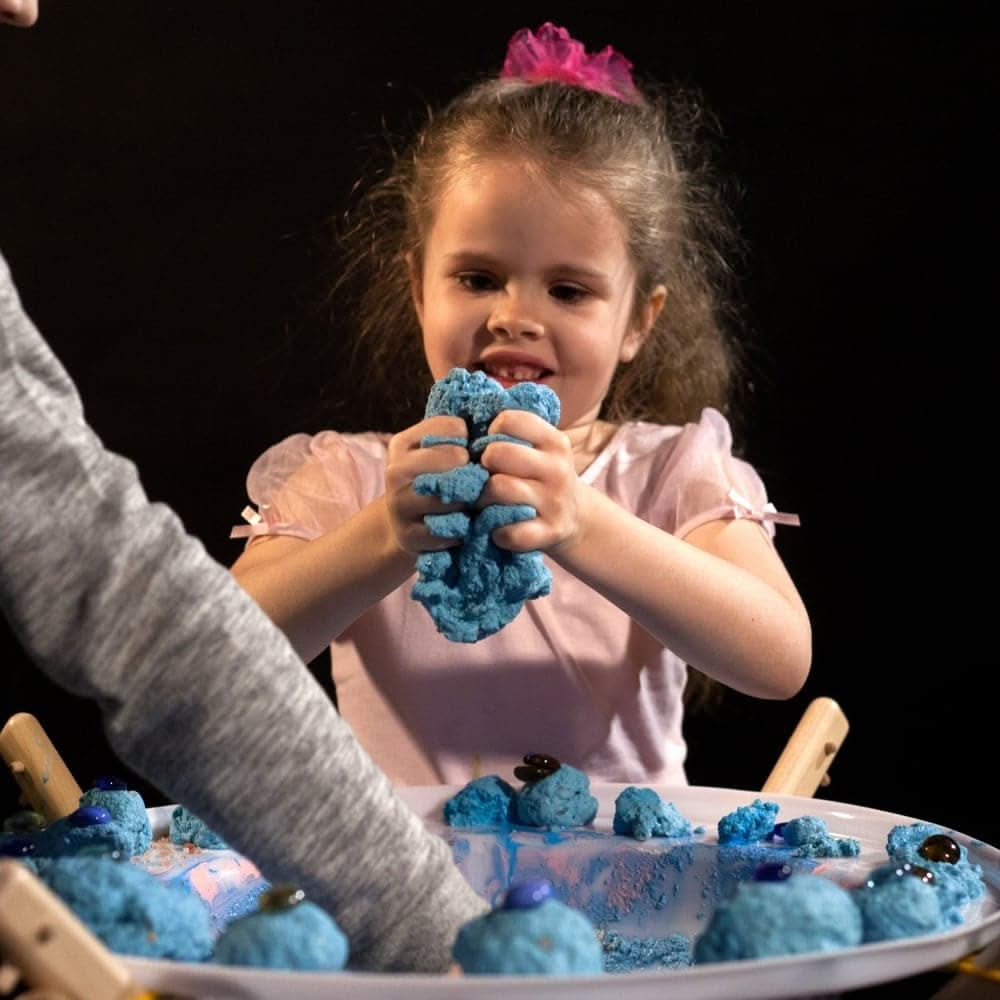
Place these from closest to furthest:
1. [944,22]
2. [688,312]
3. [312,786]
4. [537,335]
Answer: [312,786] → [537,335] → [688,312] → [944,22]

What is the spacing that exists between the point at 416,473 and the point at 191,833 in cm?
23

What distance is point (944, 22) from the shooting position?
5.05ft

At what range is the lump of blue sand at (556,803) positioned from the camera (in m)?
0.97

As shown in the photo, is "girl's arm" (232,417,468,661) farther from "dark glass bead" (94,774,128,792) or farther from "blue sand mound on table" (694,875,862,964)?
"blue sand mound on table" (694,875,862,964)

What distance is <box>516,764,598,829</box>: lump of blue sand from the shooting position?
3.17 ft

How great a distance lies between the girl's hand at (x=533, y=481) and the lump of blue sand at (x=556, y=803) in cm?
15

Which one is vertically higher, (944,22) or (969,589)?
(944,22)

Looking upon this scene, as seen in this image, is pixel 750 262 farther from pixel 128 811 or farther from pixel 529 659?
pixel 128 811

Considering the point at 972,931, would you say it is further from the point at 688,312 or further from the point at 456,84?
the point at 456,84

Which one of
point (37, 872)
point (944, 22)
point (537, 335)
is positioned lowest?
point (37, 872)

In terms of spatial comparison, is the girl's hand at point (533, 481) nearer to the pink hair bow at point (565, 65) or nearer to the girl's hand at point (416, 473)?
the girl's hand at point (416, 473)

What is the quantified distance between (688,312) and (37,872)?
840mm

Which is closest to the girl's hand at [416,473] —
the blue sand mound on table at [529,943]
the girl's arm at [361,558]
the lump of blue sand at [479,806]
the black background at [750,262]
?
the girl's arm at [361,558]

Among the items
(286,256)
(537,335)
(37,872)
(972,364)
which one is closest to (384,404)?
(286,256)
